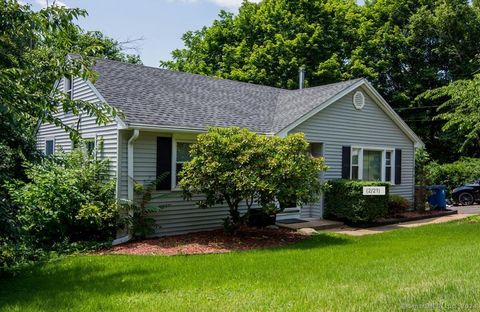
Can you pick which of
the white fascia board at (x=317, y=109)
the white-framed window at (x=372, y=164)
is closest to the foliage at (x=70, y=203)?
the white fascia board at (x=317, y=109)

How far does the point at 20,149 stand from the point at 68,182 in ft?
11.7

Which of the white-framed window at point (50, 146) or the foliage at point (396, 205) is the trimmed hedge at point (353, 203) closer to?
the foliage at point (396, 205)

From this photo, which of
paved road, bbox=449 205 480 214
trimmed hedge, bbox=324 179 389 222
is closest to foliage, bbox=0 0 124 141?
trimmed hedge, bbox=324 179 389 222

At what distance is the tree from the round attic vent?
5190mm

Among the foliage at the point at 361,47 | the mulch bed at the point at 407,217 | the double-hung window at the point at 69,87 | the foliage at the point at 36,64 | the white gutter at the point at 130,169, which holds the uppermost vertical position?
the foliage at the point at 361,47

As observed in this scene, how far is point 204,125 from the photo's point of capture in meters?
11.2

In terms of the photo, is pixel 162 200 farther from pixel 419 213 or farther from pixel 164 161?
pixel 419 213

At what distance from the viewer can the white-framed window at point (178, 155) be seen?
10.8 meters

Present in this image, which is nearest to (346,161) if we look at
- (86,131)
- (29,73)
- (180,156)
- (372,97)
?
(372,97)

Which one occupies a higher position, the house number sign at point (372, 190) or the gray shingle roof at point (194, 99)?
the gray shingle roof at point (194, 99)

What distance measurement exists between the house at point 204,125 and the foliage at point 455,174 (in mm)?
6728

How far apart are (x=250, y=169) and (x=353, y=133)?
6119 millimetres

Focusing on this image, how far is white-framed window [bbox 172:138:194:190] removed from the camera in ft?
35.5

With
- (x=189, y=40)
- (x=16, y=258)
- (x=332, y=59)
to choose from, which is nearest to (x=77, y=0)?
(x=16, y=258)
